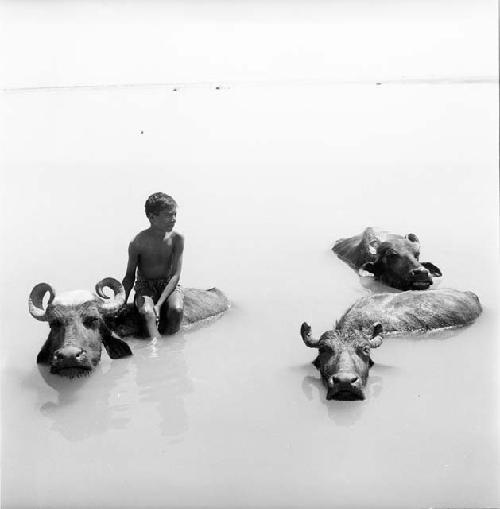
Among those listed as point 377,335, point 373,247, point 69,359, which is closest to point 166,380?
point 69,359

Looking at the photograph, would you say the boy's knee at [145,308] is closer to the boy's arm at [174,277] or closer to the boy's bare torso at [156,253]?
the boy's arm at [174,277]

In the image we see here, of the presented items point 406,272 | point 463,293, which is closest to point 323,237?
point 406,272

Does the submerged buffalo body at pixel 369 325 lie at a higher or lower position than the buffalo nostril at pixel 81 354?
higher

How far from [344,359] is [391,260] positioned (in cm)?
304

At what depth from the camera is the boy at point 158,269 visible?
6453 millimetres

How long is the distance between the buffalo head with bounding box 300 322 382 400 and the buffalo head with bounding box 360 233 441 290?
79.5 inches

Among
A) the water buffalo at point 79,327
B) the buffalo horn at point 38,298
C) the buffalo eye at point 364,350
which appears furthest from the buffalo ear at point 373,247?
the buffalo horn at point 38,298

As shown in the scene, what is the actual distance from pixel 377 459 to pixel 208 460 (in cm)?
108

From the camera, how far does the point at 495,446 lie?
4711mm

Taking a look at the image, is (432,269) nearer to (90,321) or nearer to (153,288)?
(153,288)

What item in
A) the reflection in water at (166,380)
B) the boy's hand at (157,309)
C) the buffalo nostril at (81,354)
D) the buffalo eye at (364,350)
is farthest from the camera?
the boy's hand at (157,309)

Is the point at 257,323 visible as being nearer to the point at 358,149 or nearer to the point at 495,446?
the point at 495,446

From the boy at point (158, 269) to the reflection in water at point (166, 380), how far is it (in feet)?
0.62

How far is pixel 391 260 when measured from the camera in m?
8.27
